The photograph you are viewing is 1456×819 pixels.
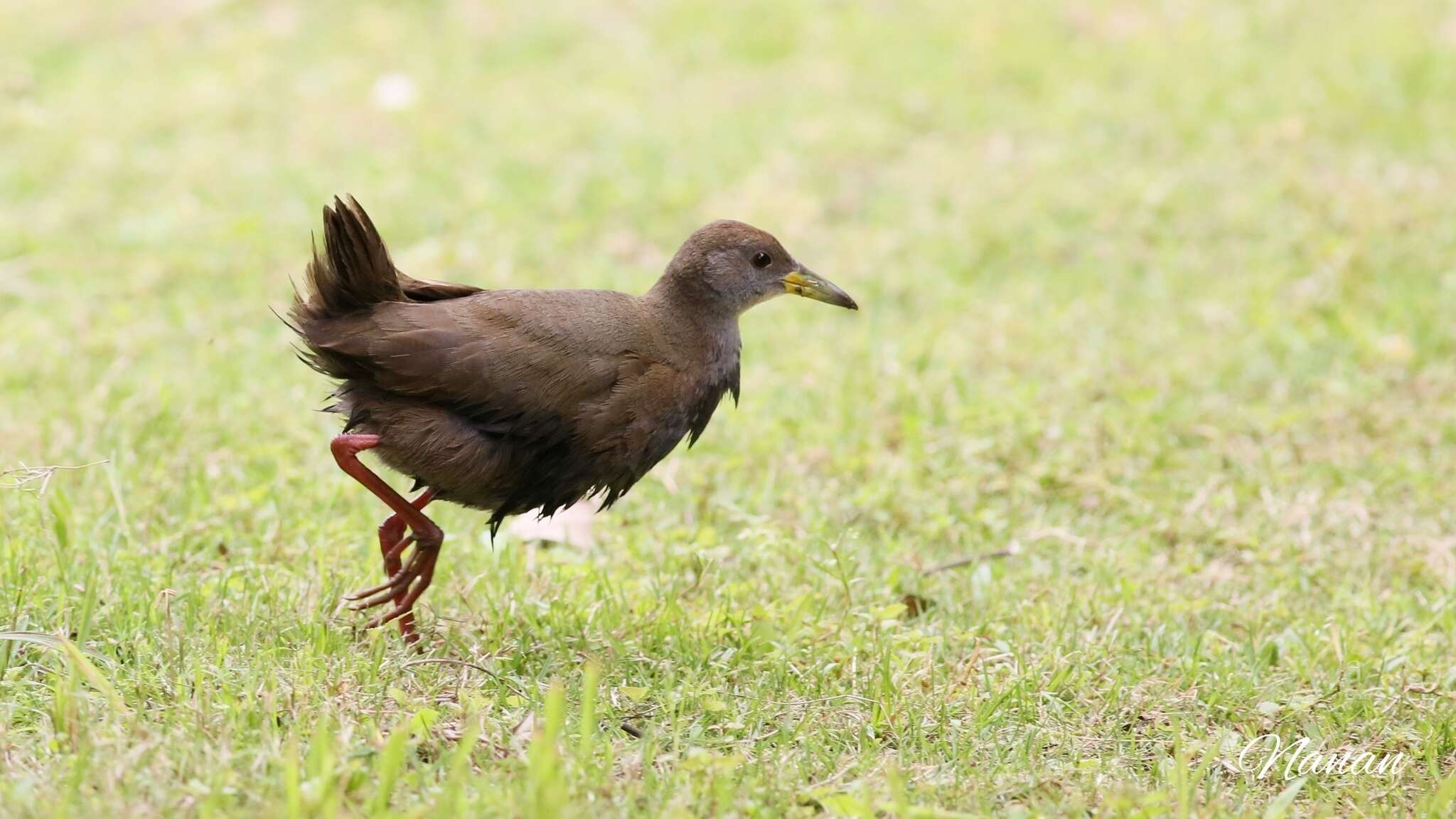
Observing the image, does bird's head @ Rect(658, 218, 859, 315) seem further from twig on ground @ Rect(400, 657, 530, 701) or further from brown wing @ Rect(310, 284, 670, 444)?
twig on ground @ Rect(400, 657, 530, 701)

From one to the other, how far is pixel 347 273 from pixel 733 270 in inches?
42.6

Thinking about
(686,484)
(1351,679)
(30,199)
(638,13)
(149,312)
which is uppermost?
(638,13)

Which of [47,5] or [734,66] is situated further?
[47,5]

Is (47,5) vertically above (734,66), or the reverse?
(47,5)

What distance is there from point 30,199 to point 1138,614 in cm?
669

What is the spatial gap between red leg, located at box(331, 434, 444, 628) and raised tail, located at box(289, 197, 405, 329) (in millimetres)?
350

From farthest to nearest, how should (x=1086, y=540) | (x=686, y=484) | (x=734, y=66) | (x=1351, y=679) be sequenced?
(x=734, y=66)
(x=686, y=484)
(x=1086, y=540)
(x=1351, y=679)

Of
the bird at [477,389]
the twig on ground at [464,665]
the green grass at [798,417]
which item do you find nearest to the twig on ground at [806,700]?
the green grass at [798,417]

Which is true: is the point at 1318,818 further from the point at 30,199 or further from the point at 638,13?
the point at 638,13

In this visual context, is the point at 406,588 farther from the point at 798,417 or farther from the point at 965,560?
the point at 798,417

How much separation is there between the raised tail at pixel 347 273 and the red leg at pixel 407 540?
350 millimetres

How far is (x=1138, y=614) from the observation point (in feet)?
14.8

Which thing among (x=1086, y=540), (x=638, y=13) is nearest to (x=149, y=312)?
(x=1086, y=540)

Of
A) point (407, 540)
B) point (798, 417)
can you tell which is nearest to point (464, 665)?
point (407, 540)
